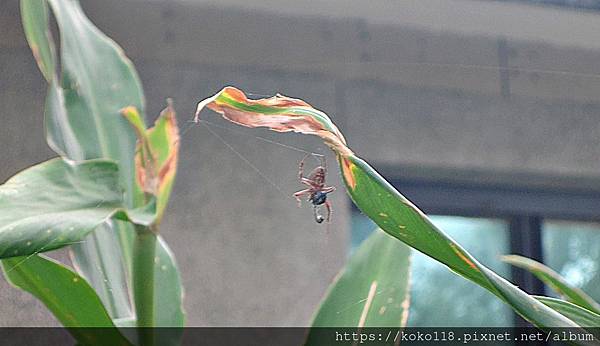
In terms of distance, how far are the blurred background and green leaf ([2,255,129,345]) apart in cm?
18

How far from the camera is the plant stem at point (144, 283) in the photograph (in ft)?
1.00

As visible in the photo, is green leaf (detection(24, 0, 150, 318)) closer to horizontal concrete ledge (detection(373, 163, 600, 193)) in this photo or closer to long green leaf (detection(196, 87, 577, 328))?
long green leaf (detection(196, 87, 577, 328))

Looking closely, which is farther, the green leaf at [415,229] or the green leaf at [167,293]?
the green leaf at [167,293]

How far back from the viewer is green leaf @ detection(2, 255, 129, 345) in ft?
0.96

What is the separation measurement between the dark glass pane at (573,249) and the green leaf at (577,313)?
26.1 inches

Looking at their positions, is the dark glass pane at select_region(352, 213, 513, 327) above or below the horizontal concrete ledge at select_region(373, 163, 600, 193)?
below

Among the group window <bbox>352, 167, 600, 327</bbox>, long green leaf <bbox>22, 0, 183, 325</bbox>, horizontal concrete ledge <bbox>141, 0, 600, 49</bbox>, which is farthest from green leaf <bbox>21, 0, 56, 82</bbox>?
window <bbox>352, 167, 600, 327</bbox>

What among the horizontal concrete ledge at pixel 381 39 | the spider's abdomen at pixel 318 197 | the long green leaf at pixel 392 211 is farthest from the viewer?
the horizontal concrete ledge at pixel 381 39

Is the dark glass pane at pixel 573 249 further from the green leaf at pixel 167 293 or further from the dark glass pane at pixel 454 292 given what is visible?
the green leaf at pixel 167 293

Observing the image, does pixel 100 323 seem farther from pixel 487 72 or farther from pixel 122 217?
pixel 487 72

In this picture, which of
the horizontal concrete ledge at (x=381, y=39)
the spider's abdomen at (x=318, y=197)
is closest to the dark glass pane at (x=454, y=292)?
the horizontal concrete ledge at (x=381, y=39)

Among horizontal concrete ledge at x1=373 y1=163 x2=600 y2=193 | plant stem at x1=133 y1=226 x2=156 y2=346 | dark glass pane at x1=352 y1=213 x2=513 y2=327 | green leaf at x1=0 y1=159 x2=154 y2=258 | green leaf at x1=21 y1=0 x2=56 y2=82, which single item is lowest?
dark glass pane at x1=352 y1=213 x2=513 y2=327

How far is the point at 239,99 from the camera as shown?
208 millimetres

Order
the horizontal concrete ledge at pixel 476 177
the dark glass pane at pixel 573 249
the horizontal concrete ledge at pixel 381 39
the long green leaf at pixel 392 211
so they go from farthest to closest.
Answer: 1. the horizontal concrete ledge at pixel 476 177
2. the dark glass pane at pixel 573 249
3. the horizontal concrete ledge at pixel 381 39
4. the long green leaf at pixel 392 211
